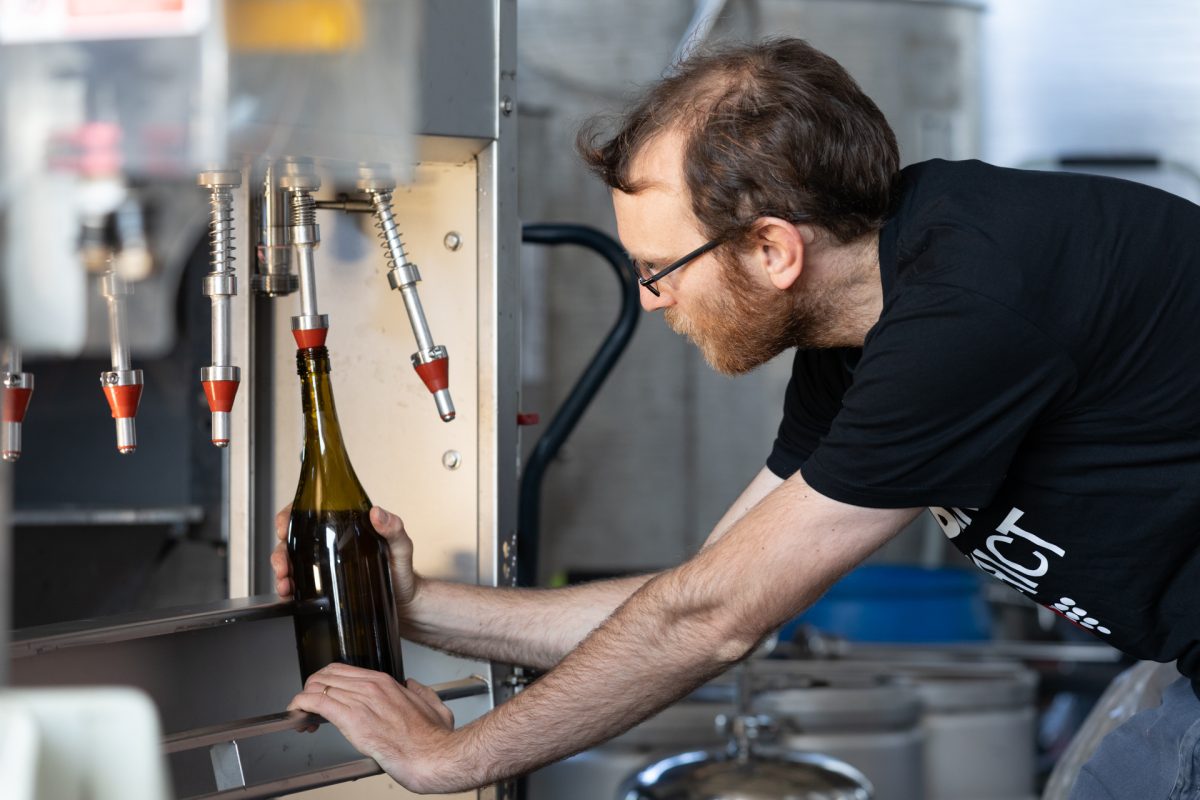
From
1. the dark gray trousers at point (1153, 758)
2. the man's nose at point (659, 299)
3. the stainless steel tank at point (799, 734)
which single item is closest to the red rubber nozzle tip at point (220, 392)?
the man's nose at point (659, 299)

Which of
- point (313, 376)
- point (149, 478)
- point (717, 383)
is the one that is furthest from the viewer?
point (717, 383)

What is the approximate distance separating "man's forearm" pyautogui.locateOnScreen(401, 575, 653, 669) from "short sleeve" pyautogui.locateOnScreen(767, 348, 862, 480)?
188 millimetres

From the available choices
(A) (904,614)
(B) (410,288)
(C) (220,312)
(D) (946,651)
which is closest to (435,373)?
(B) (410,288)

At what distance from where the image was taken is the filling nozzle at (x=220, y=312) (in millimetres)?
849

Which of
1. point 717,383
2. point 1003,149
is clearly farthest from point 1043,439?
point 1003,149

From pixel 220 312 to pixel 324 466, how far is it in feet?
0.82

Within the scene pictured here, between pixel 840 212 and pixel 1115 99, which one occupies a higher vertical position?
pixel 1115 99

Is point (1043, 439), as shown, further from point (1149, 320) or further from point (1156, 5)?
point (1156, 5)

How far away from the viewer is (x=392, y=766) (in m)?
0.90

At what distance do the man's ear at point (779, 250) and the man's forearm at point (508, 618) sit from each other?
0.36 meters

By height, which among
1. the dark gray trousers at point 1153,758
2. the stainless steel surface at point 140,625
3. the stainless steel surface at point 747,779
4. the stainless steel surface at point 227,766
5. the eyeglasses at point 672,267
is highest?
the eyeglasses at point 672,267

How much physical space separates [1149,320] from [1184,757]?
1.11 ft

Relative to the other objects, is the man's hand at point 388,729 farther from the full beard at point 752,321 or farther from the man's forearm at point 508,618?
the full beard at point 752,321

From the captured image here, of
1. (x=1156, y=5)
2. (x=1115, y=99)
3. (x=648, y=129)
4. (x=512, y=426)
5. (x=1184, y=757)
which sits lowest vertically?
(x=1184, y=757)
